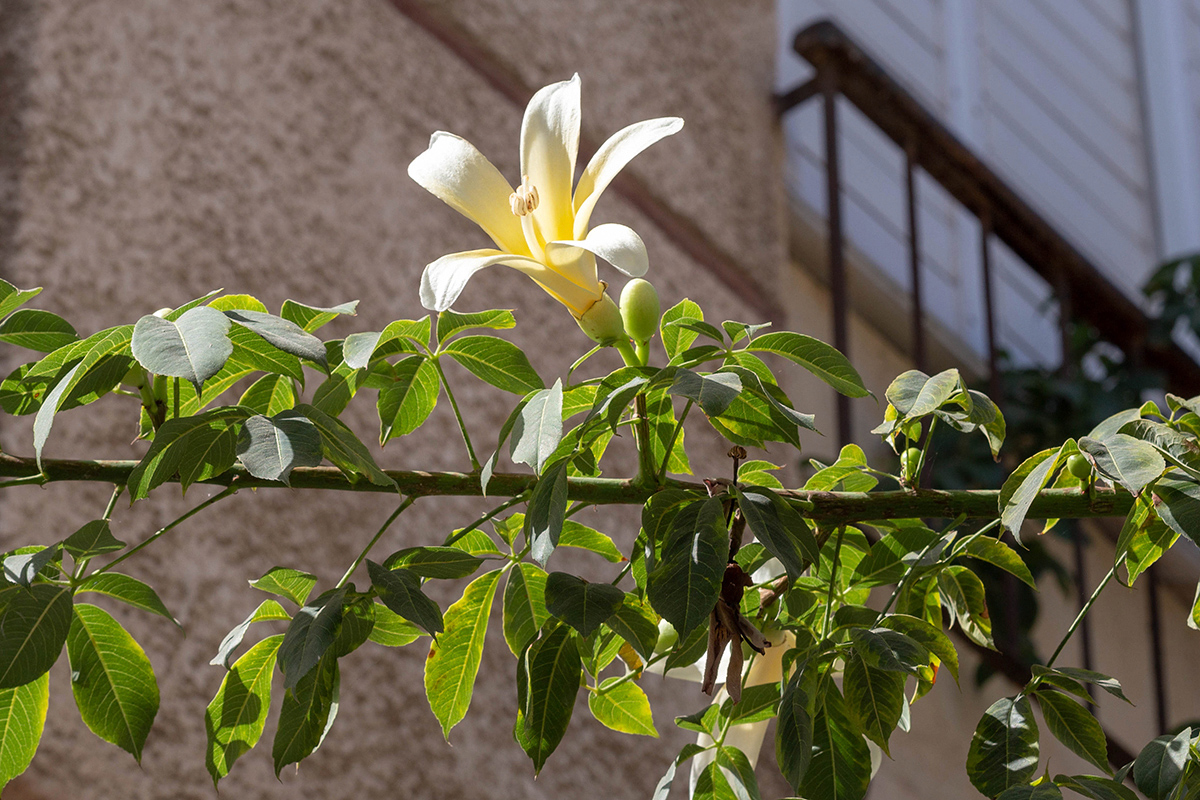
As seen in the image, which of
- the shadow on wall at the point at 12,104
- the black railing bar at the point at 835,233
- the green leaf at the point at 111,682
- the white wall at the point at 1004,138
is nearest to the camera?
the green leaf at the point at 111,682

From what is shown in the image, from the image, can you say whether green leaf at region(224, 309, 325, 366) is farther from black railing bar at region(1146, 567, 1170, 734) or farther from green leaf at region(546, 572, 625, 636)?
black railing bar at region(1146, 567, 1170, 734)

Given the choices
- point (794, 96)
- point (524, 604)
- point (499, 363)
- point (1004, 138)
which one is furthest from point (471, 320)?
point (1004, 138)

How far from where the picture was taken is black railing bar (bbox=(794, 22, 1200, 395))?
2174 millimetres

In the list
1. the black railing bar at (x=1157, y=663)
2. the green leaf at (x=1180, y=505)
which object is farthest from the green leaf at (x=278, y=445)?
the black railing bar at (x=1157, y=663)

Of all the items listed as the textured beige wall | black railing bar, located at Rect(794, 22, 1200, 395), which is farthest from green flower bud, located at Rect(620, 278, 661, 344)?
black railing bar, located at Rect(794, 22, 1200, 395)

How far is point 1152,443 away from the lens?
1.83ft

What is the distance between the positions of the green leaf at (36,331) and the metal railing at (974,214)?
140 centimetres

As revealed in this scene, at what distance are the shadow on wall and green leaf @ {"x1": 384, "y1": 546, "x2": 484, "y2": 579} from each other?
30.9 inches

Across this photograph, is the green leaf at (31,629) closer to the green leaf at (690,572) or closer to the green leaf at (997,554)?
the green leaf at (690,572)

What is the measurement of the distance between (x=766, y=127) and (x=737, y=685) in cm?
186

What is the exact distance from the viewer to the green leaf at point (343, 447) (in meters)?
0.52

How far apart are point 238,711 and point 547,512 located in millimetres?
187

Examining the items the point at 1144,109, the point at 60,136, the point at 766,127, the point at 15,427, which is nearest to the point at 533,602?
the point at 15,427

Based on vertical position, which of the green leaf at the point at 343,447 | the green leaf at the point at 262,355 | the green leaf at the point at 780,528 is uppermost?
the green leaf at the point at 780,528
